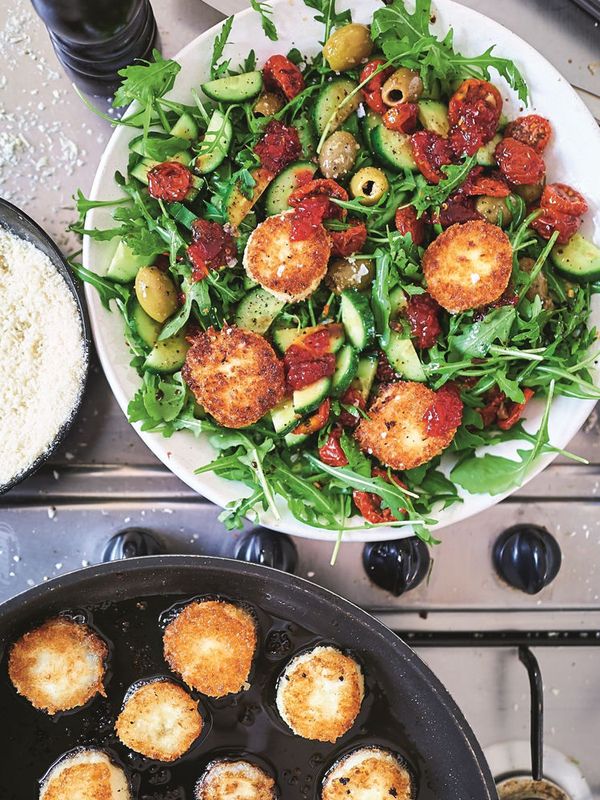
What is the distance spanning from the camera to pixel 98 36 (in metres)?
1.93

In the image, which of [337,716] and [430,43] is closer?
[430,43]

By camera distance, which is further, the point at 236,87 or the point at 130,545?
the point at 130,545

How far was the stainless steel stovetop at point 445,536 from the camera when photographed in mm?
2244

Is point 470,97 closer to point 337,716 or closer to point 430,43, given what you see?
point 430,43

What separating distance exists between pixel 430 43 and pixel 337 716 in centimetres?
177

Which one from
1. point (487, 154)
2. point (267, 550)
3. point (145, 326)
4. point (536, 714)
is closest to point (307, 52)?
point (487, 154)

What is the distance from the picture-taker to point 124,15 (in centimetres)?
191

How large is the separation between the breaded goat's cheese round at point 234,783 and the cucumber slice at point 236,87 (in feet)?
6.01

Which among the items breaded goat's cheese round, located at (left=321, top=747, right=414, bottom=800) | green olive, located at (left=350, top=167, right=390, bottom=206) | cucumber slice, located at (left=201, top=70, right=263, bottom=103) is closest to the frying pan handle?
breaded goat's cheese round, located at (left=321, top=747, right=414, bottom=800)

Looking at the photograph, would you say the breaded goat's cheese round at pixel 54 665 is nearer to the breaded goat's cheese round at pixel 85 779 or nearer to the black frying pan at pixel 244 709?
the black frying pan at pixel 244 709

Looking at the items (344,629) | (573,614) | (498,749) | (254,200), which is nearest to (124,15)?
(254,200)

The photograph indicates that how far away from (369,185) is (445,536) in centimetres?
113

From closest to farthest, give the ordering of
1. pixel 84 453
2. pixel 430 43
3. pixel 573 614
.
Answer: pixel 430 43 < pixel 84 453 < pixel 573 614

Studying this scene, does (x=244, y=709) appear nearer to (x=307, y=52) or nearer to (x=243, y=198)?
(x=243, y=198)
